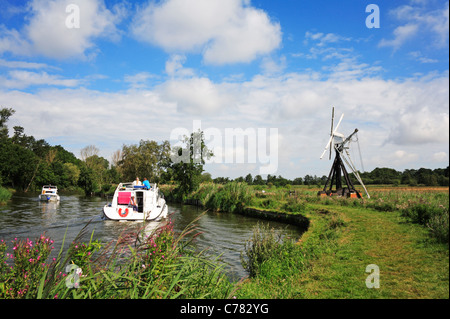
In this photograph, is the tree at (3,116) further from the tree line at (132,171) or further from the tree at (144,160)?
the tree at (144,160)

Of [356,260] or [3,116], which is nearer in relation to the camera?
[356,260]

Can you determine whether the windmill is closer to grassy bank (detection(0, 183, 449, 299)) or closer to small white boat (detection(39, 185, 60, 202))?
grassy bank (detection(0, 183, 449, 299))

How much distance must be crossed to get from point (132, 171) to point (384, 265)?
2028 inches

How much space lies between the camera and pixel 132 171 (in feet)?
178

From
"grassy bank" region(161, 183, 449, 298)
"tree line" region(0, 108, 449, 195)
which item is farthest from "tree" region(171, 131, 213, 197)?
"grassy bank" region(161, 183, 449, 298)

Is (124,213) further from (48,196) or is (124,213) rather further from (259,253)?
(48,196)

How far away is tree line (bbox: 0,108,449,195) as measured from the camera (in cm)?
4138

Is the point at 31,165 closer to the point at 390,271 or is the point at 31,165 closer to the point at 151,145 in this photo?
the point at 151,145

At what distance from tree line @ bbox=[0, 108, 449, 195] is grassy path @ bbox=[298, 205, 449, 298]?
882 inches

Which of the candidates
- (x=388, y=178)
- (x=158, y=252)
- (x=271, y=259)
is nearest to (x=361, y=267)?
(x=271, y=259)

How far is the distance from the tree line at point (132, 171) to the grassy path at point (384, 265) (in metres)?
22.4

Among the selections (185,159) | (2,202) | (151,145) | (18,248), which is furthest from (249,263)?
(151,145)

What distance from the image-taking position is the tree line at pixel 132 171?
4138 centimetres

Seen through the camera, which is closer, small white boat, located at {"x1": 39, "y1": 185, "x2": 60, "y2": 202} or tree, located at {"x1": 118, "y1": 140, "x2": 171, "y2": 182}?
small white boat, located at {"x1": 39, "y1": 185, "x2": 60, "y2": 202}
